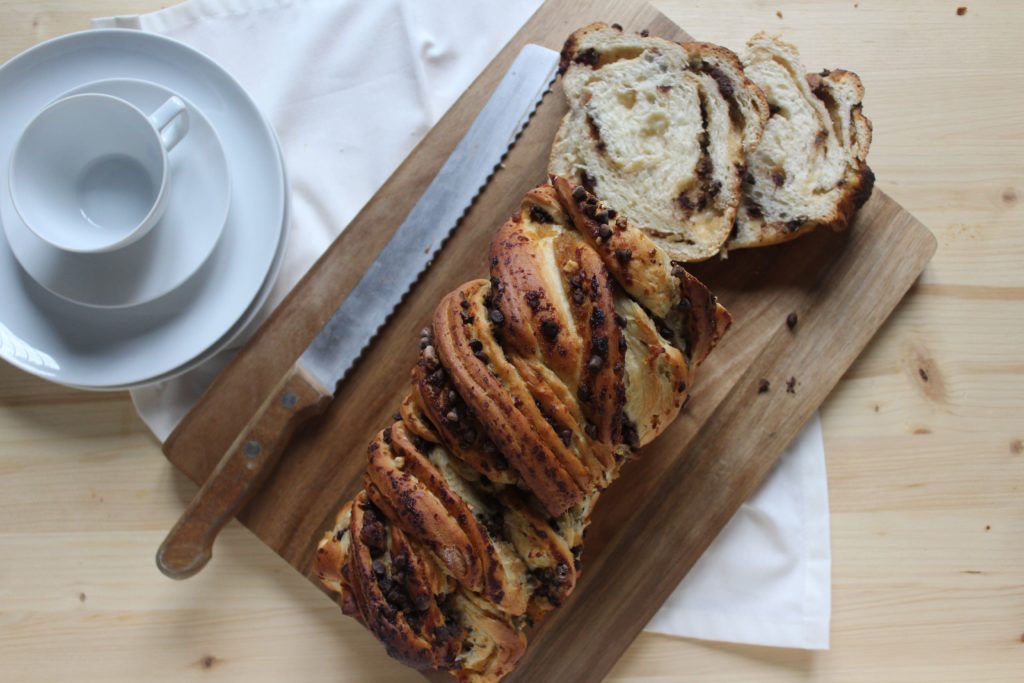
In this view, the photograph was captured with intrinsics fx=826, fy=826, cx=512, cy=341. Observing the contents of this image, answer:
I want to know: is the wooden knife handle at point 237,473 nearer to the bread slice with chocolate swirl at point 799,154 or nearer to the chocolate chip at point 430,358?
the chocolate chip at point 430,358

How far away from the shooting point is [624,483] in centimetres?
235

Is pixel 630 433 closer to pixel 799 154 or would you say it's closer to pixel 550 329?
pixel 550 329

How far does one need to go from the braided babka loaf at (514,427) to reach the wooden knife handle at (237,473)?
370 millimetres

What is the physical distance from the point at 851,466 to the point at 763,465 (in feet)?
1.12

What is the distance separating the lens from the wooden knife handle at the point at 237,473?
88.4 inches

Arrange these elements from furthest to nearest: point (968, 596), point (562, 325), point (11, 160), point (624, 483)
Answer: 1. point (968, 596)
2. point (624, 483)
3. point (11, 160)
4. point (562, 325)

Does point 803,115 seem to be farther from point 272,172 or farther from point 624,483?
point 272,172

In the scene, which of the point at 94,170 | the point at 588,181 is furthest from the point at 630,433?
the point at 94,170

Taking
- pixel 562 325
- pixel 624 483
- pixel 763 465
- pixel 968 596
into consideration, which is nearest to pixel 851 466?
pixel 763 465

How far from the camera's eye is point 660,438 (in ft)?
7.70

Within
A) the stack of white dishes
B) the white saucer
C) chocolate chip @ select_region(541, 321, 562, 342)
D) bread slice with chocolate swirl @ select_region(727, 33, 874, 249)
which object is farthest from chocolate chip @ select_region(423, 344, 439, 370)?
bread slice with chocolate swirl @ select_region(727, 33, 874, 249)

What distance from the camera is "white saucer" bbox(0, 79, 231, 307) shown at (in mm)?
2293

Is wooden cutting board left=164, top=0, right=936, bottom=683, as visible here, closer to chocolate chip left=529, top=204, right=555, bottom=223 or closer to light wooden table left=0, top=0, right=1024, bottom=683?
light wooden table left=0, top=0, right=1024, bottom=683

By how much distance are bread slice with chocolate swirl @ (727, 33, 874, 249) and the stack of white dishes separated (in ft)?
4.45
